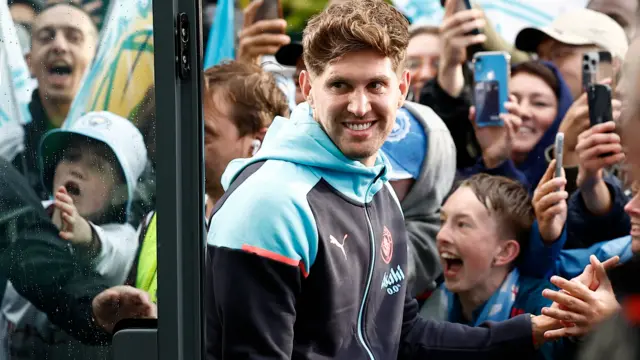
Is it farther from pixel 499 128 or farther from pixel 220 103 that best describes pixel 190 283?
pixel 499 128

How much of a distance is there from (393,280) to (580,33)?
0.77 metres

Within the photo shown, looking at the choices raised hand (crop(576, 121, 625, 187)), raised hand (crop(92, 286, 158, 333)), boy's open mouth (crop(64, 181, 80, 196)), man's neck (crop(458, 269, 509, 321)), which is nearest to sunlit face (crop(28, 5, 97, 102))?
boy's open mouth (crop(64, 181, 80, 196))

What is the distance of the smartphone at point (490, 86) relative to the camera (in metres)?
2.44

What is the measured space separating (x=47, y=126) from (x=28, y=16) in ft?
0.85

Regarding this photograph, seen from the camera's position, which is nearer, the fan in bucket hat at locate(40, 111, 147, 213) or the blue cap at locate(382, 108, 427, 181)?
the fan in bucket hat at locate(40, 111, 147, 213)

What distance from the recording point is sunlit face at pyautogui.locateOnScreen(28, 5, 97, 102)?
227 cm

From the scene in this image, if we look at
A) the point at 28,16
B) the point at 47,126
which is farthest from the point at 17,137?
the point at 28,16

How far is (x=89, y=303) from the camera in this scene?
231cm

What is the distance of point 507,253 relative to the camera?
2484mm

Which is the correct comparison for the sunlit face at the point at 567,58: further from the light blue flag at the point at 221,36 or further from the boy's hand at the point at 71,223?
the boy's hand at the point at 71,223

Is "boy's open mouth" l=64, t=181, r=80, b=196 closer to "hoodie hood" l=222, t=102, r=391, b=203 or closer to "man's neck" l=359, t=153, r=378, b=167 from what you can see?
"hoodie hood" l=222, t=102, r=391, b=203

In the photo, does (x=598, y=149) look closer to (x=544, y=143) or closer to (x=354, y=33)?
(x=544, y=143)

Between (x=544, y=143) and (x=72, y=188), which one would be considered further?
(x=544, y=143)

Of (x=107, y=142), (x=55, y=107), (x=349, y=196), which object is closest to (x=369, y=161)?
(x=349, y=196)
